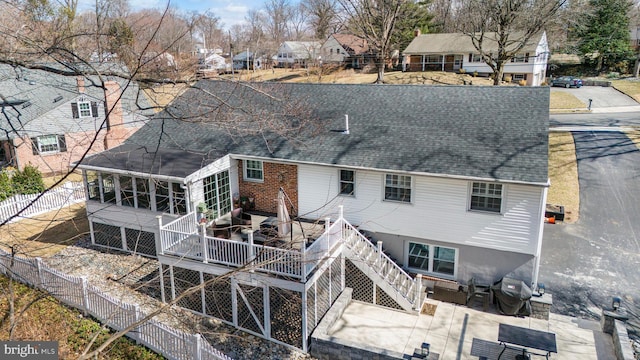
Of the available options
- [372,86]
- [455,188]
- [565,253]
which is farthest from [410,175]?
[565,253]

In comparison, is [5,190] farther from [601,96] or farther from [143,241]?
[601,96]

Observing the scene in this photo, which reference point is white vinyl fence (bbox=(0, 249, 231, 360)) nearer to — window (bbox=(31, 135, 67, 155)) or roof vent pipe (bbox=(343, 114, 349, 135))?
roof vent pipe (bbox=(343, 114, 349, 135))

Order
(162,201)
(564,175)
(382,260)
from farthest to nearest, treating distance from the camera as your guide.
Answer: (564,175), (162,201), (382,260)

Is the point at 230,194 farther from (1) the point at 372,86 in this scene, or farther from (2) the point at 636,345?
(2) the point at 636,345

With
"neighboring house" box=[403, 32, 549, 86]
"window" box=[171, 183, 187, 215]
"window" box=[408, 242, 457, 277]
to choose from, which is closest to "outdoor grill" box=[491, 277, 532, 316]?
"window" box=[408, 242, 457, 277]

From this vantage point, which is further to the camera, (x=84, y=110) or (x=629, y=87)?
(x=629, y=87)

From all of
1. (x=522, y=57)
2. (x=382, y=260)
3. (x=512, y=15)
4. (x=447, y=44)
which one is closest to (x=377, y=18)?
(x=447, y=44)
